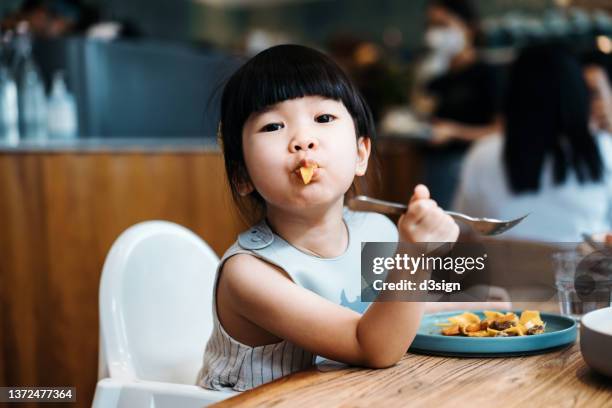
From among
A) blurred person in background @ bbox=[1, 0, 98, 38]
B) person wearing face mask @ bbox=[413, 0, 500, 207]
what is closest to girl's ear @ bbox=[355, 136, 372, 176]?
blurred person in background @ bbox=[1, 0, 98, 38]

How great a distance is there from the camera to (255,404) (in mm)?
673

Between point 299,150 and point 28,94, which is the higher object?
point 28,94

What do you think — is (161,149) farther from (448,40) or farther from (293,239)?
(448,40)

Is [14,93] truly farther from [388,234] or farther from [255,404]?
[255,404]

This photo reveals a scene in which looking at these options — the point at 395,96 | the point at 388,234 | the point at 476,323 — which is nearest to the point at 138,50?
the point at 395,96

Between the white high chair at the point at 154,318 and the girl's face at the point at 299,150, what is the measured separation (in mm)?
270

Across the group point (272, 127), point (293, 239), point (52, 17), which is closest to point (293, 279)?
point (293, 239)

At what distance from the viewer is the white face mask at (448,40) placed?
4199mm

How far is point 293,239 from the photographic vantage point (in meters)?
0.98

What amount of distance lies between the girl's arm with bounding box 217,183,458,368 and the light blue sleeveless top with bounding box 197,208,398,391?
0.02 m

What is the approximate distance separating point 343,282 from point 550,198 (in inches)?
54.0

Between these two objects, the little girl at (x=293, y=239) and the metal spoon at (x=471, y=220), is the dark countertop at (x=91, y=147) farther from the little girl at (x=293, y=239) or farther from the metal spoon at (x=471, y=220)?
the metal spoon at (x=471, y=220)

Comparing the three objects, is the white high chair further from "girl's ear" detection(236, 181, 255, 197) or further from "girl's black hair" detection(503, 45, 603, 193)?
"girl's black hair" detection(503, 45, 603, 193)

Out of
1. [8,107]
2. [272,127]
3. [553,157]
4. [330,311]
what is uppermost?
[8,107]
